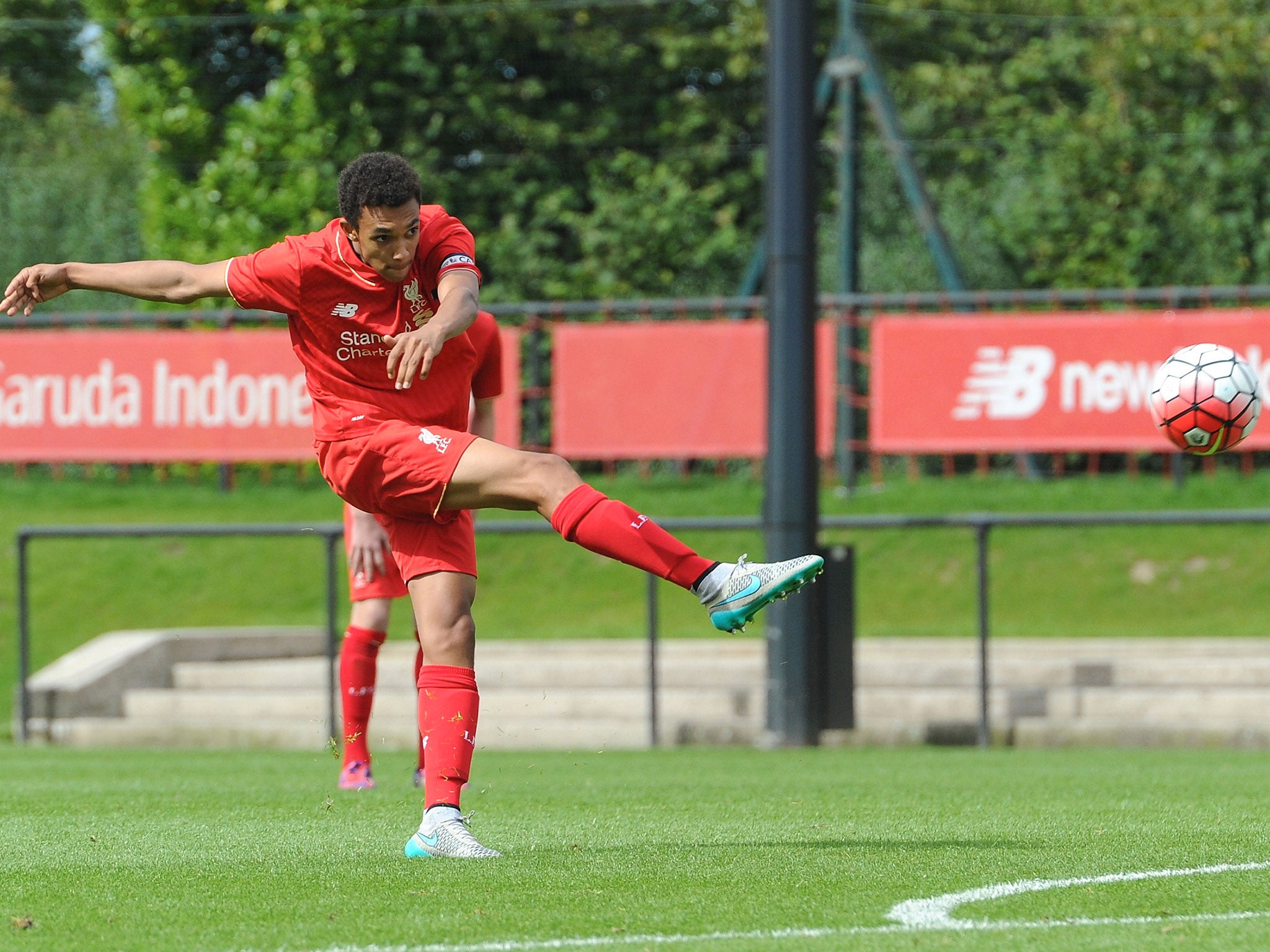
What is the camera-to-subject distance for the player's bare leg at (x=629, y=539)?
185 inches

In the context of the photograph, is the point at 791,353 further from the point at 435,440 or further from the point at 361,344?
the point at 435,440

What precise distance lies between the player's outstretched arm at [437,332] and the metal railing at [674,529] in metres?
5.27

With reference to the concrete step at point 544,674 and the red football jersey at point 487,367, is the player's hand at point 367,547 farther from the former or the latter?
the concrete step at point 544,674

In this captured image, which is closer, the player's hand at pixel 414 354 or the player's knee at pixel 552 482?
the player's hand at pixel 414 354

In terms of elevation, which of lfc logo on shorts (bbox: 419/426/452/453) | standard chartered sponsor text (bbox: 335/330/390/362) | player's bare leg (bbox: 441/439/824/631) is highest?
standard chartered sponsor text (bbox: 335/330/390/362)

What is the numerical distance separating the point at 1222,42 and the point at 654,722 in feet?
51.3

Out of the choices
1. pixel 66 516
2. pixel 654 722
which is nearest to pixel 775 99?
pixel 654 722

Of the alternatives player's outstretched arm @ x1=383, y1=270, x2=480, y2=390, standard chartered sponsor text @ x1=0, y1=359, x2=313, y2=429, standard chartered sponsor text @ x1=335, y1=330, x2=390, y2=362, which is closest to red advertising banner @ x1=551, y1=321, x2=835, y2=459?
standard chartered sponsor text @ x1=0, y1=359, x2=313, y2=429

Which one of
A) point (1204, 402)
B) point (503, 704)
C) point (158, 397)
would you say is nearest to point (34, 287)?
point (1204, 402)

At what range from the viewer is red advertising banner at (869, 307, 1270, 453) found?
16.0 meters

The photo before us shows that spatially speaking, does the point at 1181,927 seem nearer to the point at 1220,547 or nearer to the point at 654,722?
the point at 654,722

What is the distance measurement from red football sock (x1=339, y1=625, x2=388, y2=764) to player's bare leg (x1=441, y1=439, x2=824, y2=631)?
2.75 m

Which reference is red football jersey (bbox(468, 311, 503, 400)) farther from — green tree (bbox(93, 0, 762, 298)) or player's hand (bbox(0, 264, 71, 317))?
green tree (bbox(93, 0, 762, 298))

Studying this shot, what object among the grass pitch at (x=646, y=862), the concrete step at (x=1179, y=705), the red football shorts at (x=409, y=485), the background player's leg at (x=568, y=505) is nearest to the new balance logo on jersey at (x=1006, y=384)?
the concrete step at (x=1179, y=705)
